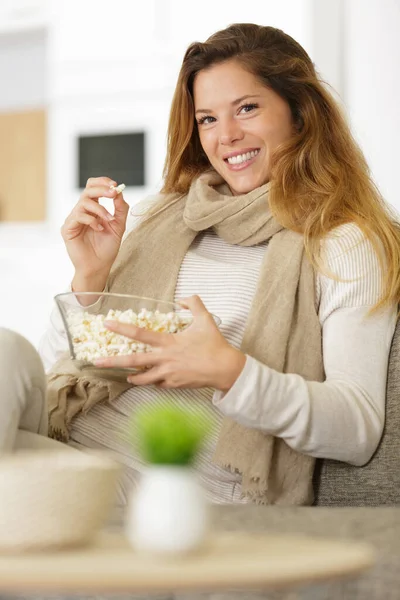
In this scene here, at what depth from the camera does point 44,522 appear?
69cm

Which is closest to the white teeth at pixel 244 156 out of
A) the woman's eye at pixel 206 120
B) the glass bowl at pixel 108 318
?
the woman's eye at pixel 206 120

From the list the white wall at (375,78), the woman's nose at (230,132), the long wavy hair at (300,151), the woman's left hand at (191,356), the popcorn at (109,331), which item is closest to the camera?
the woman's left hand at (191,356)

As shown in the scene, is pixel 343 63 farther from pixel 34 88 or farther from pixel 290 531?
pixel 290 531

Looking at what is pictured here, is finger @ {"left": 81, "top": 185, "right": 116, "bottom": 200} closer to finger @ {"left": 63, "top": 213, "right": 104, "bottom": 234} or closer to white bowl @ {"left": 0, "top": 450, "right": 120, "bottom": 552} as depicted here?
finger @ {"left": 63, "top": 213, "right": 104, "bottom": 234}

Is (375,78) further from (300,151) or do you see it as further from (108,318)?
(108,318)

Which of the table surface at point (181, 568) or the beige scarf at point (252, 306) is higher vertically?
the table surface at point (181, 568)

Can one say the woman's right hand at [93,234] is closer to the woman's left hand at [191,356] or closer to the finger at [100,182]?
the finger at [100,182]

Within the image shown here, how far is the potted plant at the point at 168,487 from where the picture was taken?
66 centimetres

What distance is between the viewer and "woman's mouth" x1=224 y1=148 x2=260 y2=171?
1.86 metres

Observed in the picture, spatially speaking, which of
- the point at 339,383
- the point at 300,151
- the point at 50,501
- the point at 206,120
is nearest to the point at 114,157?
the point at 206,120

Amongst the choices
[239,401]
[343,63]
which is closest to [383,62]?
[343,63]

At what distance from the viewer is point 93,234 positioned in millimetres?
1855

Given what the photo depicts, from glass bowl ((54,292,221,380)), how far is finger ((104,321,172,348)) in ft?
0.31

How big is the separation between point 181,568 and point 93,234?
1.31 meters
